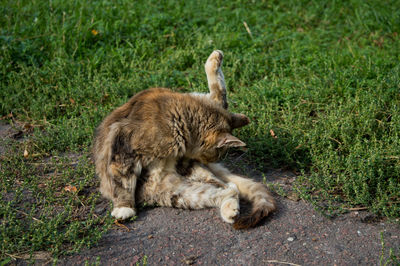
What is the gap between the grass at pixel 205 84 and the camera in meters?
4.32

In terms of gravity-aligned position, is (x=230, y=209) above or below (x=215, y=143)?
below

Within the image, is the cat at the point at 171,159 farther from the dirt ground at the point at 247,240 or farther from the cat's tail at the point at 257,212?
the dirt ground at the point at 247,240

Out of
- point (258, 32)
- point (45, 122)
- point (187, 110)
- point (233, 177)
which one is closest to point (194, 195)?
point (233, 177)

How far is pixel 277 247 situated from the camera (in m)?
3.73

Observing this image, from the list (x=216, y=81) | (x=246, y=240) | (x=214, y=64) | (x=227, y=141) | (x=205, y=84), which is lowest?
(x=246, y=240)

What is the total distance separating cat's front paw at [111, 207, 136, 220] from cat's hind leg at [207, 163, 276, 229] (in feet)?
3.07

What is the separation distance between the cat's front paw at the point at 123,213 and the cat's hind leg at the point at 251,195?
3.07 feet

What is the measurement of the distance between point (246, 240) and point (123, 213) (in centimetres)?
111

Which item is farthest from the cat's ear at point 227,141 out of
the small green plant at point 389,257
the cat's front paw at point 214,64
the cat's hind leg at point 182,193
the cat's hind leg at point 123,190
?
the small green plant at point 389,257

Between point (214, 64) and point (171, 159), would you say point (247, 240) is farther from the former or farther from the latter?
point (214, 64)

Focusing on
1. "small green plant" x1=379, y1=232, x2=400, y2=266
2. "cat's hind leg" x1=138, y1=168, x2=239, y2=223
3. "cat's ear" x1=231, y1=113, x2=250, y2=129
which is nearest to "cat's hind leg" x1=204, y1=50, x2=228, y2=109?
"cat's ear" x1=231, y1=113, x2=250, y2=129

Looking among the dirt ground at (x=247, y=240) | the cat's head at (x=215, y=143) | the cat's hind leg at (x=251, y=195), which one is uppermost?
the cat's head at (x=215, y=143)

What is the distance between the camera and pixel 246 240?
12.6ft

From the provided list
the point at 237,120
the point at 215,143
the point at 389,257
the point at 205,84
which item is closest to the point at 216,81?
the point at 237,120
